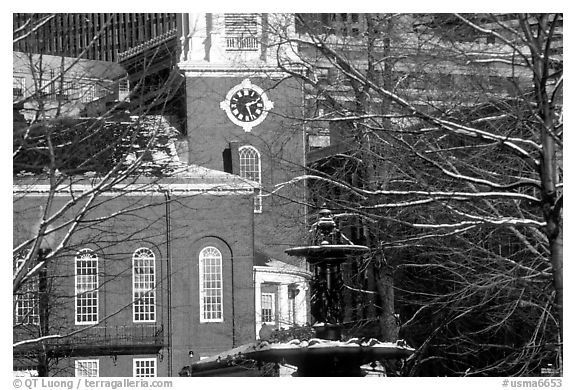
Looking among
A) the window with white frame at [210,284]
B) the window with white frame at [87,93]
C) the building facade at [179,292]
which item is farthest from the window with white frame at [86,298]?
the window with white frame at [87,93]

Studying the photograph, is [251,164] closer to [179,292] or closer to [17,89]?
[179,292]

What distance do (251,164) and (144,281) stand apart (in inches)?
318

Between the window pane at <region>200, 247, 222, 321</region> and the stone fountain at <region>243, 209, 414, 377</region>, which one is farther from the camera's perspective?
the window pane at <region>200, 247, 222, 321</region>

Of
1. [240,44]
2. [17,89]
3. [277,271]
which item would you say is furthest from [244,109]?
[17,89]

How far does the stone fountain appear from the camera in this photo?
2130 centimetres

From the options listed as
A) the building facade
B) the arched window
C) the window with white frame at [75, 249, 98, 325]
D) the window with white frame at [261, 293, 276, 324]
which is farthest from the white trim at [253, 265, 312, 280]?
the window with white frame at [75, 249, 98, 325]

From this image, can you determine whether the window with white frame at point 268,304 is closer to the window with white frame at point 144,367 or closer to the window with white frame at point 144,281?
the window with white frame at point 144,281

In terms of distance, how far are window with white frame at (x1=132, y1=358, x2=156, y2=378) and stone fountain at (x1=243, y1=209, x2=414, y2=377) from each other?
2767cm

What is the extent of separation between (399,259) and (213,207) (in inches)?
640

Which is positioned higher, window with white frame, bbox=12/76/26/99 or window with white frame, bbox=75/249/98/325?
window with white frame, bbox=12/76/26/99

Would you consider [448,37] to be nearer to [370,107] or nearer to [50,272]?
[370,107]

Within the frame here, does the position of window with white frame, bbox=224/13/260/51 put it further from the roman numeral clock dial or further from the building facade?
the building facade

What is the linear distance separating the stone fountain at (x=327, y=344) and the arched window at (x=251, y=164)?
29.5 meters
